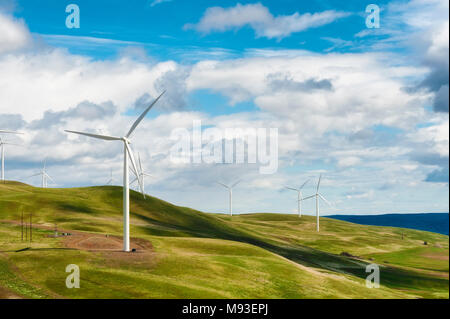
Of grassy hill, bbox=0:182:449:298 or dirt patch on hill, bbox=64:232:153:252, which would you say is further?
dirt patch on hill, bbox=64:232:153:252

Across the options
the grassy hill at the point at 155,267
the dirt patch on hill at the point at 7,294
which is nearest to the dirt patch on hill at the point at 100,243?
the grassy hill at the point at 155,267

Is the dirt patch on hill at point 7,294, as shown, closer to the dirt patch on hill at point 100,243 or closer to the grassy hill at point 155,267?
the grassy hill at point 155,267

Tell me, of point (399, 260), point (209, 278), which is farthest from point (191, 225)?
point (209, 278)

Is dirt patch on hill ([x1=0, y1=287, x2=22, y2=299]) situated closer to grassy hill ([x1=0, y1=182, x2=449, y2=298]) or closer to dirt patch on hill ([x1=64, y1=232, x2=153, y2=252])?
grassy hill ([x1=0, y1=182, x2=449, y2=298])

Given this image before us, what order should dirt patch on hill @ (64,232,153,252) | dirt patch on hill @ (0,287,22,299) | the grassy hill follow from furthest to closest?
dirt patch on hill @ (64,232,153,252) → the grassy hill → dirt patch on hill @ (0,287,22,299)

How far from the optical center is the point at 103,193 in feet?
638

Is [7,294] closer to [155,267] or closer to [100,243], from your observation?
[155,267]

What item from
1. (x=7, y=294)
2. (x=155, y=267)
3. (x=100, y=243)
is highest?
(x=100, y=243)

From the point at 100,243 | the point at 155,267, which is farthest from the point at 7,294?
the point at 100,243

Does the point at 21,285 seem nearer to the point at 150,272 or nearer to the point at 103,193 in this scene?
the point at 150,272

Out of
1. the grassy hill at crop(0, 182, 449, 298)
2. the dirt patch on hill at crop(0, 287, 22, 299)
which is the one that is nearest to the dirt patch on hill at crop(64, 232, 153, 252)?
the grassy hill at crop(0, 182, 449, 298)

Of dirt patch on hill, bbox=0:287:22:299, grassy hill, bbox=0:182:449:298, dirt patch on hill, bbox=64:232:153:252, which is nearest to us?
dirt patch on hill, bbox=0:287:22:299
